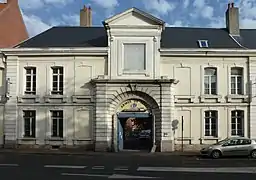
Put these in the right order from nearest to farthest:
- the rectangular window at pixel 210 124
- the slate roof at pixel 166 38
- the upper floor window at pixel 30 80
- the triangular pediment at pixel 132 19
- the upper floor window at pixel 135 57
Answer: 1. the triangular pediment at pixel 132 19
2. the upper floor window at pixel 135 57
3. the rectangular window at pixel 210 124
4. the upper floor window at pixel 30 80
5. the slate roof at pixel 166 38

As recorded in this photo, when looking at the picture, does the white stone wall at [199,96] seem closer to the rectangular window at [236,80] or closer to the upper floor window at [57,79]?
the rectangular window at [236,80]

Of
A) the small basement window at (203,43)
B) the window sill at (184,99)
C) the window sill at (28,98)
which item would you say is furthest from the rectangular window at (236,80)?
the window sill at (28,98)

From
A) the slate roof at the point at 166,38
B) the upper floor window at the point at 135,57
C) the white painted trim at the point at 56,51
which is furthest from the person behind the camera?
the slate roof at the point at 166,38

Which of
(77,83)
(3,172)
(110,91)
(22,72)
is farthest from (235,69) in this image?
(3,172)

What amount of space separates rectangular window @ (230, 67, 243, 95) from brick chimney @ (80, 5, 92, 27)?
48.6ft

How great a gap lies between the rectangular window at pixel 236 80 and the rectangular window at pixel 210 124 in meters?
2.39

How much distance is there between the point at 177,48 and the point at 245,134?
8420mm

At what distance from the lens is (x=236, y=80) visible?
32875 mm

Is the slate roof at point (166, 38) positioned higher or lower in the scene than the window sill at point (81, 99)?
higher

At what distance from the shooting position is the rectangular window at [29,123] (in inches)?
1288

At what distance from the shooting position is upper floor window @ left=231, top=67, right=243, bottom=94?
3279 cm

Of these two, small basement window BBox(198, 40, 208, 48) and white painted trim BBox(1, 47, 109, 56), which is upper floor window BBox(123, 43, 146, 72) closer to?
white painted trim BBox(1, 47, 109, 56)

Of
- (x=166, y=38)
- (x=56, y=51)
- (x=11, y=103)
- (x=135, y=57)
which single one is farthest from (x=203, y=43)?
(x=11, y=103)

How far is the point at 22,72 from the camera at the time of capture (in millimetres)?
32875
